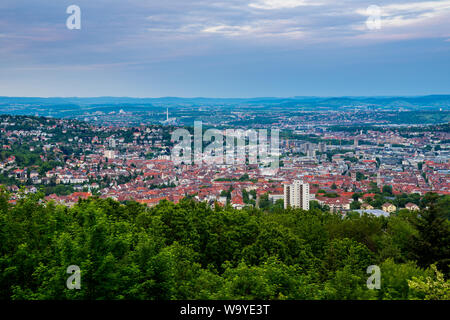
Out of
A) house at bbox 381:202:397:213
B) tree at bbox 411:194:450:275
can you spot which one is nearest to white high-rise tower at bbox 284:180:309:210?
house at bbox 381:202:397:213

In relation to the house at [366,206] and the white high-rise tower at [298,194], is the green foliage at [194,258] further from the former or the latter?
the white high-rise tower at [298,194]

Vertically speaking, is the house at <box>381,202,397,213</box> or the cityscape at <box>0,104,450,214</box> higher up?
the cityscape at <box>0,104,450,214</box>

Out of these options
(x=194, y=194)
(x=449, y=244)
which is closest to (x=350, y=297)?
(x=449, y=244)

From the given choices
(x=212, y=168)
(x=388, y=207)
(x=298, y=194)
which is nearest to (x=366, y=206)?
(x=388, y=207)

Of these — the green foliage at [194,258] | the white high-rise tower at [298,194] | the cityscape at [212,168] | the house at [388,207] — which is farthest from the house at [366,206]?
the green foliage at [194,258]

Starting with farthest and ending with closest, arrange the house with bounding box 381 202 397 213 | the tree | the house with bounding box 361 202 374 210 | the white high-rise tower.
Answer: the white high-rise tower
the house with bounding box 361 202 374 210
the house with bounding box 381 202 397 213
the tree

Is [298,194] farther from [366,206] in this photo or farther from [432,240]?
[432,240]

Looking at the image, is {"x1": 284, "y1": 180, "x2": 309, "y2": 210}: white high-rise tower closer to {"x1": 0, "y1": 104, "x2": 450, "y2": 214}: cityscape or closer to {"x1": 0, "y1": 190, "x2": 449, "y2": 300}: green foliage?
{"x1": 0, "y1": 104, "x2": 450, "y2": 214}: cityscape

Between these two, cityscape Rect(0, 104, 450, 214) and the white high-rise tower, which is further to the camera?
cityscape Rect(0, 104, 450, 214)

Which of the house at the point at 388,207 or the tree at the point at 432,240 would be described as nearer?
the tree at the point at 432,240
